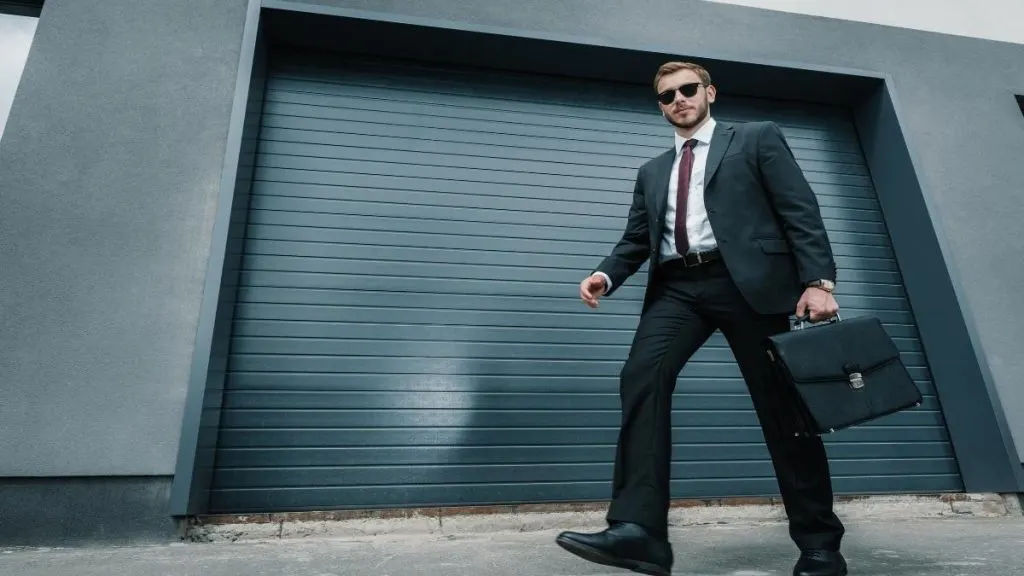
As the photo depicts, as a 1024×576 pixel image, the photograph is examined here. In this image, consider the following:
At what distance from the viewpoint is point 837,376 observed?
1809mm

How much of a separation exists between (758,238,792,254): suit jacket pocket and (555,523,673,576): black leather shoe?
3.47ft

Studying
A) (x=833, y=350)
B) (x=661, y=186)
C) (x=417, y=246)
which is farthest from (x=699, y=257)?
(x=417, y=246)

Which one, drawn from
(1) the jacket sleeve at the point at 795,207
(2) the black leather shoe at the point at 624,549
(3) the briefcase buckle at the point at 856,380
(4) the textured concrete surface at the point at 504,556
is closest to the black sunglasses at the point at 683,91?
(1) the jacket sleeve at the point at 795,207

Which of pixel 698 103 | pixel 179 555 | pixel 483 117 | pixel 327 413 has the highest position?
pixel 483 117

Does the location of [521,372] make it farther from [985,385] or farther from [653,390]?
[985,385]

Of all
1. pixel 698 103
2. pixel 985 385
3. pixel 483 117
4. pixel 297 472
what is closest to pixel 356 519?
pixel 297 472

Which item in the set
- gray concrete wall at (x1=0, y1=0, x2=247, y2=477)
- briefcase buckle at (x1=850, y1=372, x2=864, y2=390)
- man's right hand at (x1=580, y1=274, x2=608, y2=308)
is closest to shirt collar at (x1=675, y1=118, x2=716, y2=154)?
man's right hand at (x1=580, y1=274, x2=608, y2=308)

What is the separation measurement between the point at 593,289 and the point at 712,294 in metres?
0.45

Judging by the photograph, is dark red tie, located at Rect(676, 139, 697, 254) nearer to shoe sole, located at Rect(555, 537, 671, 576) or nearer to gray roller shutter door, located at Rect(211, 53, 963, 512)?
shoe sole, located at Rect(555, 537, 671, 576)

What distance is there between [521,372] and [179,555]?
6.98 ft

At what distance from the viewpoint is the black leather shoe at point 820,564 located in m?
1.81

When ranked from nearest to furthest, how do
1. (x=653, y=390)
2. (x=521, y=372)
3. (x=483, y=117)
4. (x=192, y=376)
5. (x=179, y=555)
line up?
(x=653, y=390), (x=179, y=555), (x=192, y=376), (x=521, y=372), (x=483, y=117)

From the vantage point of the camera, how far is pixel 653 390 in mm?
1894

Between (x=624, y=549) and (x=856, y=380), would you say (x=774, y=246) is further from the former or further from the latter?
(x=624, y=549)
